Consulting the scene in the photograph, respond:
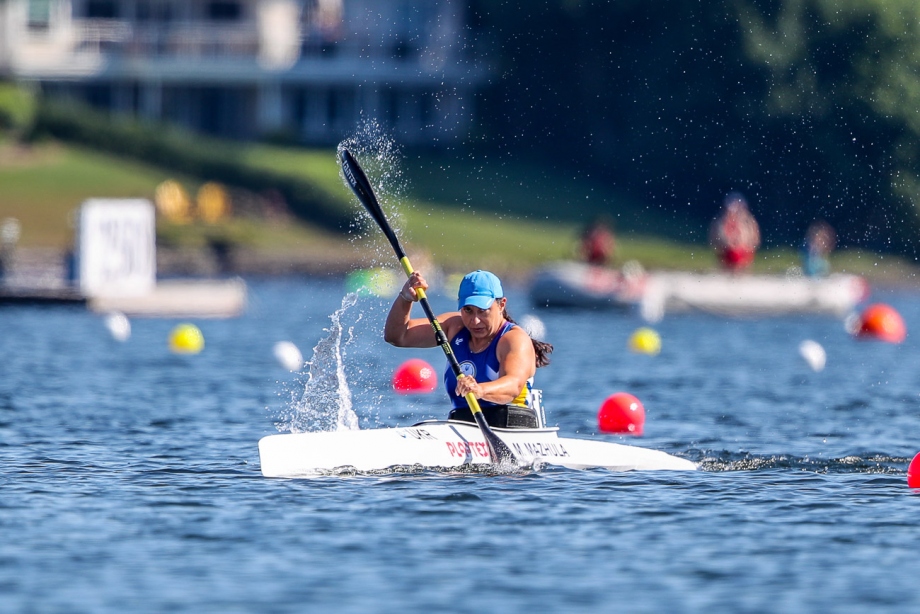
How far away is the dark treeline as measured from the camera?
4838 centimetres

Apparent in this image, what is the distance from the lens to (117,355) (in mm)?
25000

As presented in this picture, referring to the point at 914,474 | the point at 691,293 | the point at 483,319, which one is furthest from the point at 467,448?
the point at 691,293

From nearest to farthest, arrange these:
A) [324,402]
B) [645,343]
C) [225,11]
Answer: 1. [324,402]
2. [645,343]
3. [225,11]

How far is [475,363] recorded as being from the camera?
12945 mm

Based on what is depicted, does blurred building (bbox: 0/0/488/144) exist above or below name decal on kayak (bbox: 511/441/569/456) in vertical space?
above

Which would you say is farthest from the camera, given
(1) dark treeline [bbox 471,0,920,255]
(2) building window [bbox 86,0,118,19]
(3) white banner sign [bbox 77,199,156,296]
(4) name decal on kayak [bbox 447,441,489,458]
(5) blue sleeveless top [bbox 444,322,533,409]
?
(2) building window [bbox 86,0,118,19]

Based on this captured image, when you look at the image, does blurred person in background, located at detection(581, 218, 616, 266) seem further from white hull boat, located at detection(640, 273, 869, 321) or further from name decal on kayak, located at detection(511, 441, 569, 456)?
name decal on kayak, located at detection(511, 441, 569, 456)

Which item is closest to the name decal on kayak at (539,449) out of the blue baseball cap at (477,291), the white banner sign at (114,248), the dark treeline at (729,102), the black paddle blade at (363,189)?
the blue baseball cap at (477,291)

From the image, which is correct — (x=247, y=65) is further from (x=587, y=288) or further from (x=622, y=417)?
(x=622, y=417)

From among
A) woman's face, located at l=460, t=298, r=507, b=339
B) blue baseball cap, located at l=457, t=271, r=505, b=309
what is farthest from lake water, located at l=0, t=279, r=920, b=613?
blue baseball cap, located at l=457, t=271, r=505, b=309

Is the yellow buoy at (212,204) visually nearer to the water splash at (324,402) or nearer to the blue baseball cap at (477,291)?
the water splash at (324,402)

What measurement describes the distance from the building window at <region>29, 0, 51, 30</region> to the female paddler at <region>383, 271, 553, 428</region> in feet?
168

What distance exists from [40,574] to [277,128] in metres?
53.0

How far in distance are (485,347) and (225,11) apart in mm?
53461
